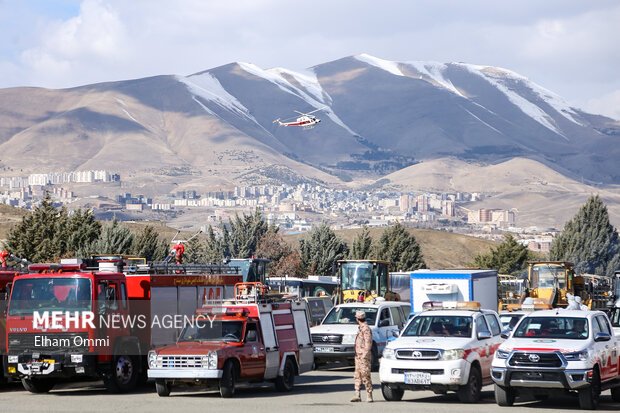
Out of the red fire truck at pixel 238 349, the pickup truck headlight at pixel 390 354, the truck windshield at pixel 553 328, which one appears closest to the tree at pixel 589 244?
the red fire truck at pixel 238 349

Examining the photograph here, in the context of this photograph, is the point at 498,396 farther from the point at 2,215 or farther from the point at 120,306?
the point at 2,215

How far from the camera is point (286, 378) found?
72.5 ft

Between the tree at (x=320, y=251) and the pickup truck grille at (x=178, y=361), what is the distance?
62370 millimetres

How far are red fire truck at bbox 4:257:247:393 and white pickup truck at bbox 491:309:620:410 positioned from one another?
26.5 ft

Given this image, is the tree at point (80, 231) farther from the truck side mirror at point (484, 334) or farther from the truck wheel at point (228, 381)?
the truck side mirror at point (484, 334)

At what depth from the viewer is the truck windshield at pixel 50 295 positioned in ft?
67.6

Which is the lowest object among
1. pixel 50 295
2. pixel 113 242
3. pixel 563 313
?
pixel 563 313

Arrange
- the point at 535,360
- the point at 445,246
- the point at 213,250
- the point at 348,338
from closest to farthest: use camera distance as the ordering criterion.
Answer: the point at 535,360 → the point at 348,338 → the point at 213,250 → the point at 445,246

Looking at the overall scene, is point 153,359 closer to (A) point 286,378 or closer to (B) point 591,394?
(A) point 286,378

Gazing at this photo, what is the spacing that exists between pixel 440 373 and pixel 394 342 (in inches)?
51.3

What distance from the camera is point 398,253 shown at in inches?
3492

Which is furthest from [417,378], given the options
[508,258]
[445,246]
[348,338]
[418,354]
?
[445,246]

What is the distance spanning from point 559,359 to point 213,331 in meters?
7.13

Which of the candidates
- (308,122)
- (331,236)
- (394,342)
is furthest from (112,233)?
(308,122)
